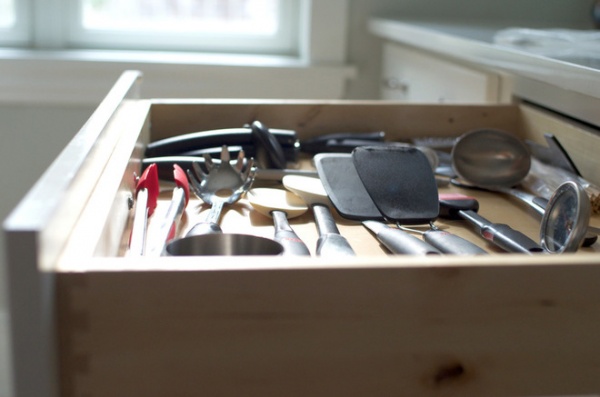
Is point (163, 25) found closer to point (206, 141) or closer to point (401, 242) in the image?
point (206, 141)

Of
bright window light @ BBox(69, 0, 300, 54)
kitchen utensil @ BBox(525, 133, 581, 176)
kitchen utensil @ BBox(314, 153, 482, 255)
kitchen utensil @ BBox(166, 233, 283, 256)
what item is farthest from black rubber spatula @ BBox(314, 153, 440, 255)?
bright window light @ BBox(69, 0, 300, 54)

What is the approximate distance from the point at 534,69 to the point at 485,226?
0.30 meters

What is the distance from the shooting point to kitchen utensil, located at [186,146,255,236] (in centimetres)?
83

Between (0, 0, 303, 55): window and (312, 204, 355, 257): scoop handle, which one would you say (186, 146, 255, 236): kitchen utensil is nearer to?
(312, 204, 355, 257): scoop handle

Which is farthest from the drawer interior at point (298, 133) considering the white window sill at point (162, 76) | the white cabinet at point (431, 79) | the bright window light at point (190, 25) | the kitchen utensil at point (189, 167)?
the bright window light at point (190, 25)

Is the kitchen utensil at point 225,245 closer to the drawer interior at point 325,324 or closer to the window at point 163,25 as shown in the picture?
the drawer interior at point 325,324

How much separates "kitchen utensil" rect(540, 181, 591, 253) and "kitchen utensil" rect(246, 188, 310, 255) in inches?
8.2

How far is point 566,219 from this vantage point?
0.67 metres

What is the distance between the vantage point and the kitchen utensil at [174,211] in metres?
0.68

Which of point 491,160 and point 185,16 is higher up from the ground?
point 185,16

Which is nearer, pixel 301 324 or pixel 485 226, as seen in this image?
pixel 301 324

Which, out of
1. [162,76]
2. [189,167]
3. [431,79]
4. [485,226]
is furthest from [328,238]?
[162,76]

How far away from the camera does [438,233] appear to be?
2.26 feet

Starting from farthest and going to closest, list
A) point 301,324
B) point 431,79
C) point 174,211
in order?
1. point 431,79
2. point 174,211
3. point 301,324
